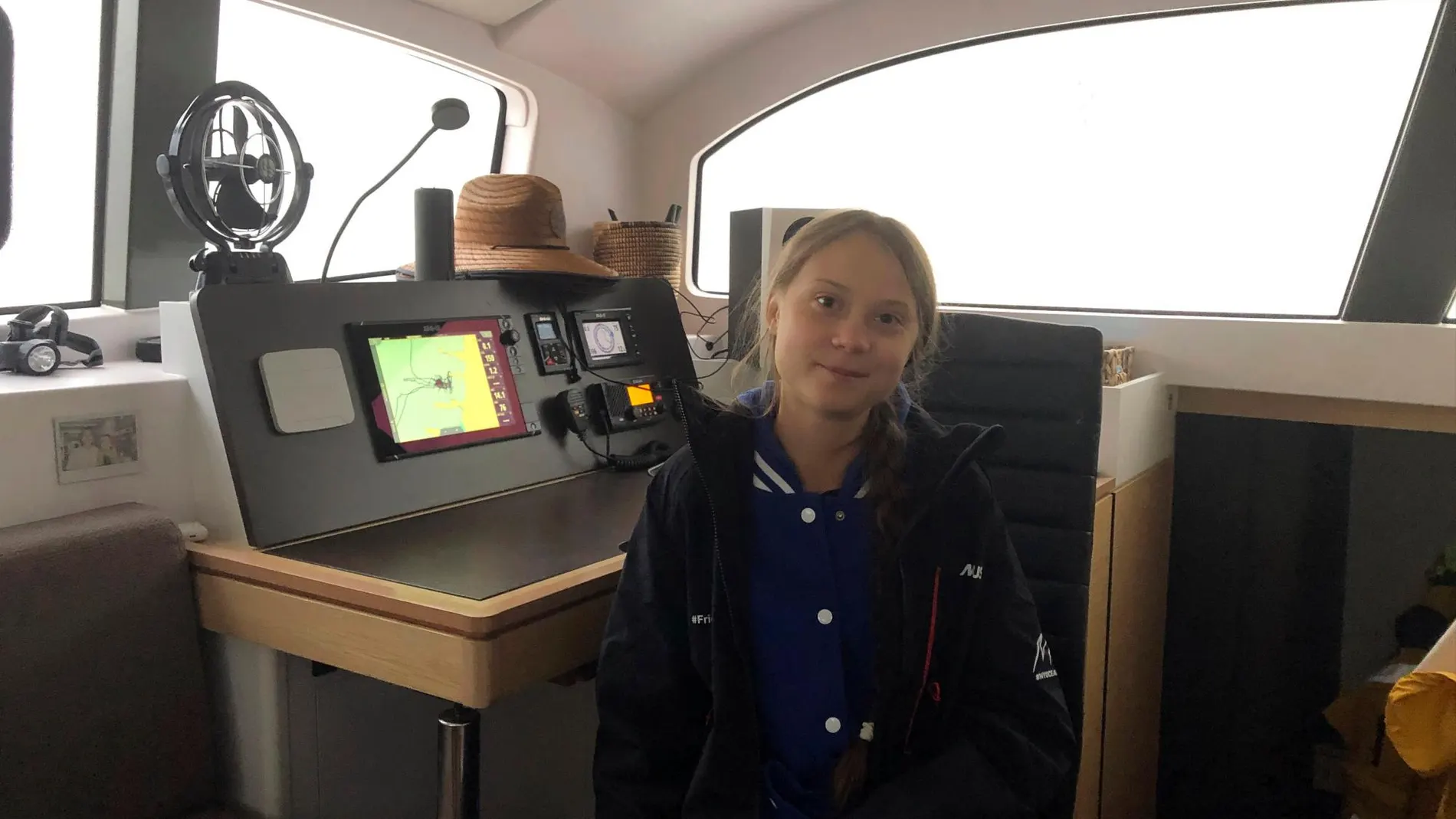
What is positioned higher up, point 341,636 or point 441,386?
point 441,386

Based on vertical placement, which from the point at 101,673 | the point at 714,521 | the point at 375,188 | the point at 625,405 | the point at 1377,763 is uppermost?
the point at 375,188

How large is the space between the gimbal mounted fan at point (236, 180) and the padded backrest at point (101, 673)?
37 cm

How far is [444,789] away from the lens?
121 centimetres

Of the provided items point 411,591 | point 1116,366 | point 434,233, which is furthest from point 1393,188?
point 411,591

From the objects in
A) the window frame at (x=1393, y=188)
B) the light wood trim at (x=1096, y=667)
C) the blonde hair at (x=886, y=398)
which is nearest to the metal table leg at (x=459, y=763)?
the blonde hair at (x=886, y=398)

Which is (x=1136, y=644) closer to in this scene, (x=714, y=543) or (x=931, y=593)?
(x=931, y=593)

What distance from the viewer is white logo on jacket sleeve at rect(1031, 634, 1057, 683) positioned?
110 centimetres

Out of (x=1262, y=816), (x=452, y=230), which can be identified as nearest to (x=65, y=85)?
(x=452, y=230)

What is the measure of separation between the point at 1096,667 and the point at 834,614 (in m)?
0.87

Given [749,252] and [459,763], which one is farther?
[749,252]

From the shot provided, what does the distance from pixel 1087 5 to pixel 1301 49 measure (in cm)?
42

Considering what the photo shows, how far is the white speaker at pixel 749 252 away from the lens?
2.12 meters

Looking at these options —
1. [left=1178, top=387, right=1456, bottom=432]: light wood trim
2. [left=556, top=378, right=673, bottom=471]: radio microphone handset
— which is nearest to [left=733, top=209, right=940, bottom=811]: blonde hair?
[left=556, top=378, right=673, bottom=471]: radio microphone handset

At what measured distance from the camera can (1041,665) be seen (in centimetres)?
112
